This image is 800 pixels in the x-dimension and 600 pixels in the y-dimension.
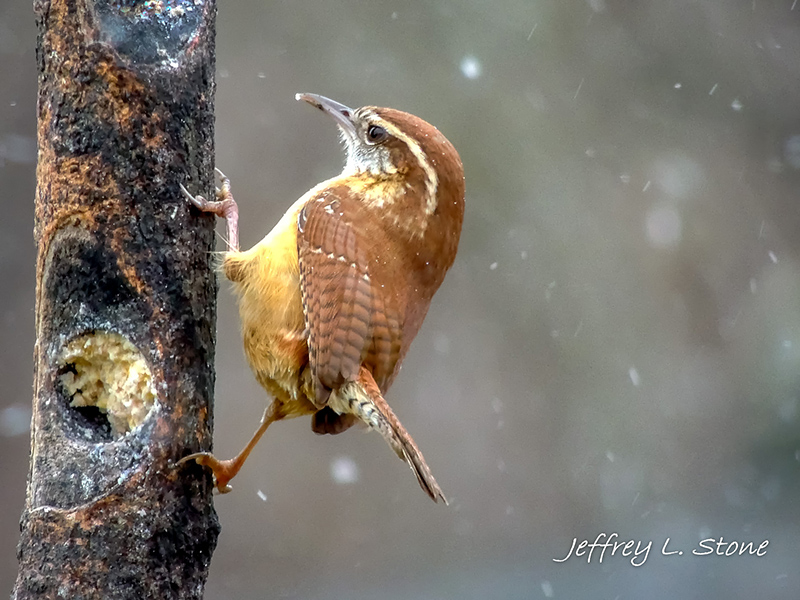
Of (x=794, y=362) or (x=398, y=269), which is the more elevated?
(x=398, y=269)

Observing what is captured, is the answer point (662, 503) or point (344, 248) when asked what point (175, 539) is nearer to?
point (344, 248)

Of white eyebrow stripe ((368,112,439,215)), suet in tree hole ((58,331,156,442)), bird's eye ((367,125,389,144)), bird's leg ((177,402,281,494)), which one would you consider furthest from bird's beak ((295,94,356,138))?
suet in tree hole ((58,331,156,442))

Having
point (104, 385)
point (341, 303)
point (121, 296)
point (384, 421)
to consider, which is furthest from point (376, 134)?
point (104, 385)

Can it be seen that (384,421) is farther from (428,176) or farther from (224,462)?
(428,176)

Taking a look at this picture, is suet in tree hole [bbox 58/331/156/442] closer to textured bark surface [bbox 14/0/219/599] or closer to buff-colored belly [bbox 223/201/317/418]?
textured bark surface [bbox 14/0/219/599]

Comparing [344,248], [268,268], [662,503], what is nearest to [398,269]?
[344,248]

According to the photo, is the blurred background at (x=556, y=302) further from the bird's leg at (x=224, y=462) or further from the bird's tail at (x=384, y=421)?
the bird's tail at (x=384, y=421)
